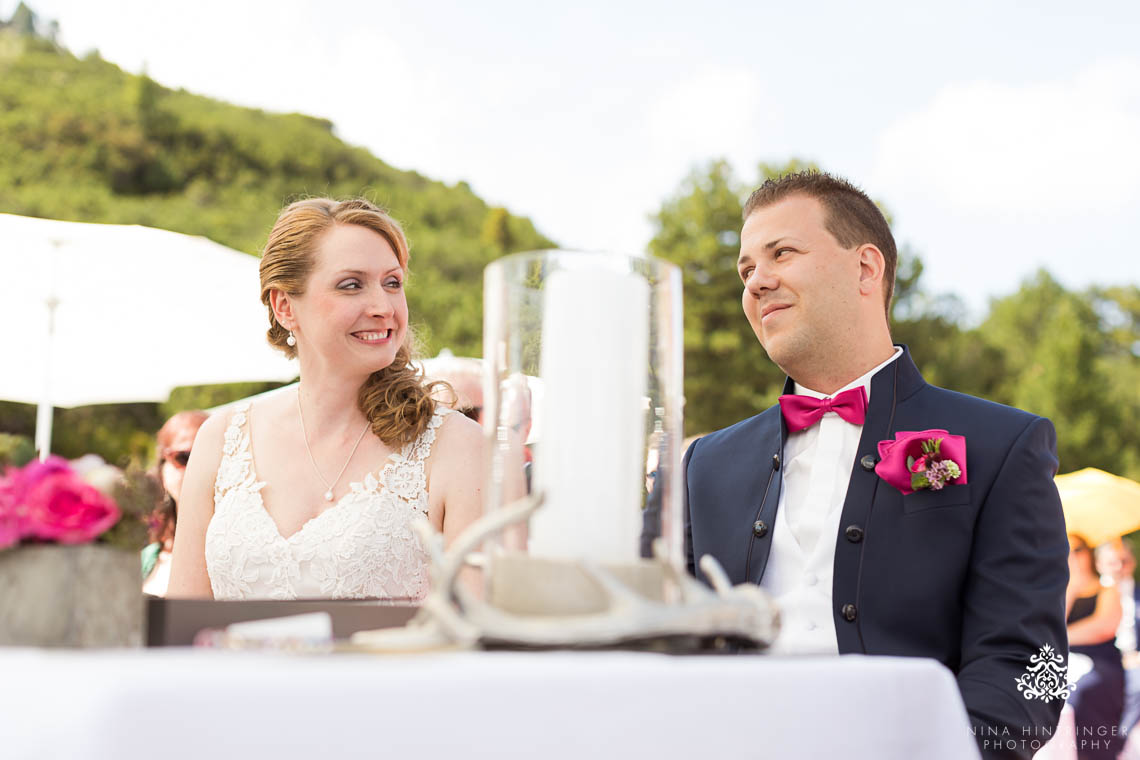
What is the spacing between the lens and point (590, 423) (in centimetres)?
100

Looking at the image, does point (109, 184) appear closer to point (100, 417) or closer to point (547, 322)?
point (100, 417)

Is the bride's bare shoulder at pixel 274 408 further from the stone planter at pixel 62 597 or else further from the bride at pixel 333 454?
the stone planter at pixel 62 597

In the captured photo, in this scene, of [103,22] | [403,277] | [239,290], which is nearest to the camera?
[403,277]

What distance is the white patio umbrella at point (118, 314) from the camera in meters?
6.38

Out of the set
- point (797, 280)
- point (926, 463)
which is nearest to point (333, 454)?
point (797, 280)

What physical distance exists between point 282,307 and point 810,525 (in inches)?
67.7

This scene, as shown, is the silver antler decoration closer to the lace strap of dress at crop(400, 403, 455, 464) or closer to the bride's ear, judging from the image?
the lace strap of dress at crop(400, 403, 455, 464)

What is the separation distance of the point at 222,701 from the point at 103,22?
146 feet

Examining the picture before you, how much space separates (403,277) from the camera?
3.22m

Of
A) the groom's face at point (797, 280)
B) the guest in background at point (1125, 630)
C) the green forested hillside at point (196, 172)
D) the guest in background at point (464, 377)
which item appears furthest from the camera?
the green forested hillside at point (196, 172)

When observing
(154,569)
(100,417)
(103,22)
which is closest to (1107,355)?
(100,417)

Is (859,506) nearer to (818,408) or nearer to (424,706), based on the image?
(818,408)

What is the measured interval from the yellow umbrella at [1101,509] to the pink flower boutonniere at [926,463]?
4.60m

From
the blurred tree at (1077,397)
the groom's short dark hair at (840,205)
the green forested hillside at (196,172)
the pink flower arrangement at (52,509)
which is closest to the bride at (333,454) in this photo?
the groom's short dark hair at (840,205)
